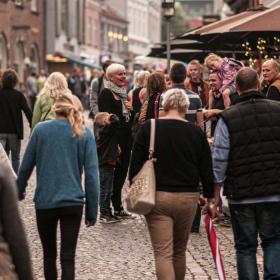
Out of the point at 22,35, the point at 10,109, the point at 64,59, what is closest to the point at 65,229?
the point at 10,109

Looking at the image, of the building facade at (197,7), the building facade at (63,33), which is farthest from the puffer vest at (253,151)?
the building facade at (197,7)

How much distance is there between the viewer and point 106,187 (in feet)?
41.7

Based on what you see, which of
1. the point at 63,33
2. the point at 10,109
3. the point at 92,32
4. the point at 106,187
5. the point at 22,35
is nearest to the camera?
the point at 106,187

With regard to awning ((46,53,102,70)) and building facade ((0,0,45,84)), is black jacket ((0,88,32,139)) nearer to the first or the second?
building facade ((0,0,45,84))

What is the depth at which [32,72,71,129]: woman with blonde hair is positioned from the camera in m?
10.4

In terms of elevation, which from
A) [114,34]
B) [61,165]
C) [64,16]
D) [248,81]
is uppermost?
[64,16]

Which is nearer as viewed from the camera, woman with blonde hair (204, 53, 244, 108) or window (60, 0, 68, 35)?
woman with blonde hair (204, 53, 244, 108)

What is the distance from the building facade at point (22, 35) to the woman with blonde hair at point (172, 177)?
41887mm

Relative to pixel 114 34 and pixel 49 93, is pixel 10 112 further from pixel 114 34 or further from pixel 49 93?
pixel 114 34

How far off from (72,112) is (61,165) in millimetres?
384

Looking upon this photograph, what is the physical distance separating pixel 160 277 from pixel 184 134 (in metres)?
1.04

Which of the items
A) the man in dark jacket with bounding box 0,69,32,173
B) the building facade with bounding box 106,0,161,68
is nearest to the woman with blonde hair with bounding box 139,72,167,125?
the man in dark jacket with bounding box 0,69,32,173

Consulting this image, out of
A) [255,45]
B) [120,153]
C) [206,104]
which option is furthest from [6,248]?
[255,45]

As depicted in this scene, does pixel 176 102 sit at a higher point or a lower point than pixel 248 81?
lower
